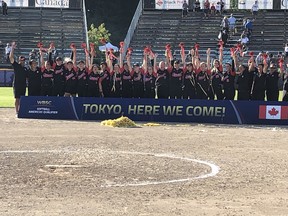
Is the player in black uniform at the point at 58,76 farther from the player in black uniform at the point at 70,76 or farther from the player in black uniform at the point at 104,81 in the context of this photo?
the player in black uniform at the point at 104,81

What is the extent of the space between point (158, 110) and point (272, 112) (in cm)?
370

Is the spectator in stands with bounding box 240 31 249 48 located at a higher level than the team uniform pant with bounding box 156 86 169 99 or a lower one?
higher

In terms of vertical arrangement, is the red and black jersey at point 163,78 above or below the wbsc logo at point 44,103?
above

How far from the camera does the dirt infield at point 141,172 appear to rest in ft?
28.3

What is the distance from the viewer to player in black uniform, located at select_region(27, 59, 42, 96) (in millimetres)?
21641

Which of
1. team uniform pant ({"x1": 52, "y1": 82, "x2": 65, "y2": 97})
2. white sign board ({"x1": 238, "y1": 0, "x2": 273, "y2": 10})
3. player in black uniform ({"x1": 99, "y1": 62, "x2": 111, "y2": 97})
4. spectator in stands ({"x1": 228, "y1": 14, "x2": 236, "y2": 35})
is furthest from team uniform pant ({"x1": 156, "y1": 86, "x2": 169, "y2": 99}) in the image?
white sign board ({"x1": 238, "y1": 0, "x2": 273, "y2": 10})

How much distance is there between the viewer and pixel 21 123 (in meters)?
19.4

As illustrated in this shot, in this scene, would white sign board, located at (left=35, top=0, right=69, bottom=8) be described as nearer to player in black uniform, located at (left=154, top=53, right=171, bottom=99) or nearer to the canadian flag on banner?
player in black uniform, located at (left=154, top=53, right=171, bottom=99)

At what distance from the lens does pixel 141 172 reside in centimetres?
1116

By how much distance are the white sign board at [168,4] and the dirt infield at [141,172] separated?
37.0m

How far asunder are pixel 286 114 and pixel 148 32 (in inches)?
1261

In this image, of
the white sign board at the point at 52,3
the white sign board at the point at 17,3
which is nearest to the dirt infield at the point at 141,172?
the white sign board at the point at 52,3

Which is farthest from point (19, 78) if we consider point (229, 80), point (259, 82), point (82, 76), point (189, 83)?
point (259, 82)

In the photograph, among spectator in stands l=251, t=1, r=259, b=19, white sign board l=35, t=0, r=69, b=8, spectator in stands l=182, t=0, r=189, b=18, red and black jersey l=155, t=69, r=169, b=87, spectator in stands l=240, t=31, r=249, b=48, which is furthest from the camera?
white sign board l=35, t=0, r=69, b=8
